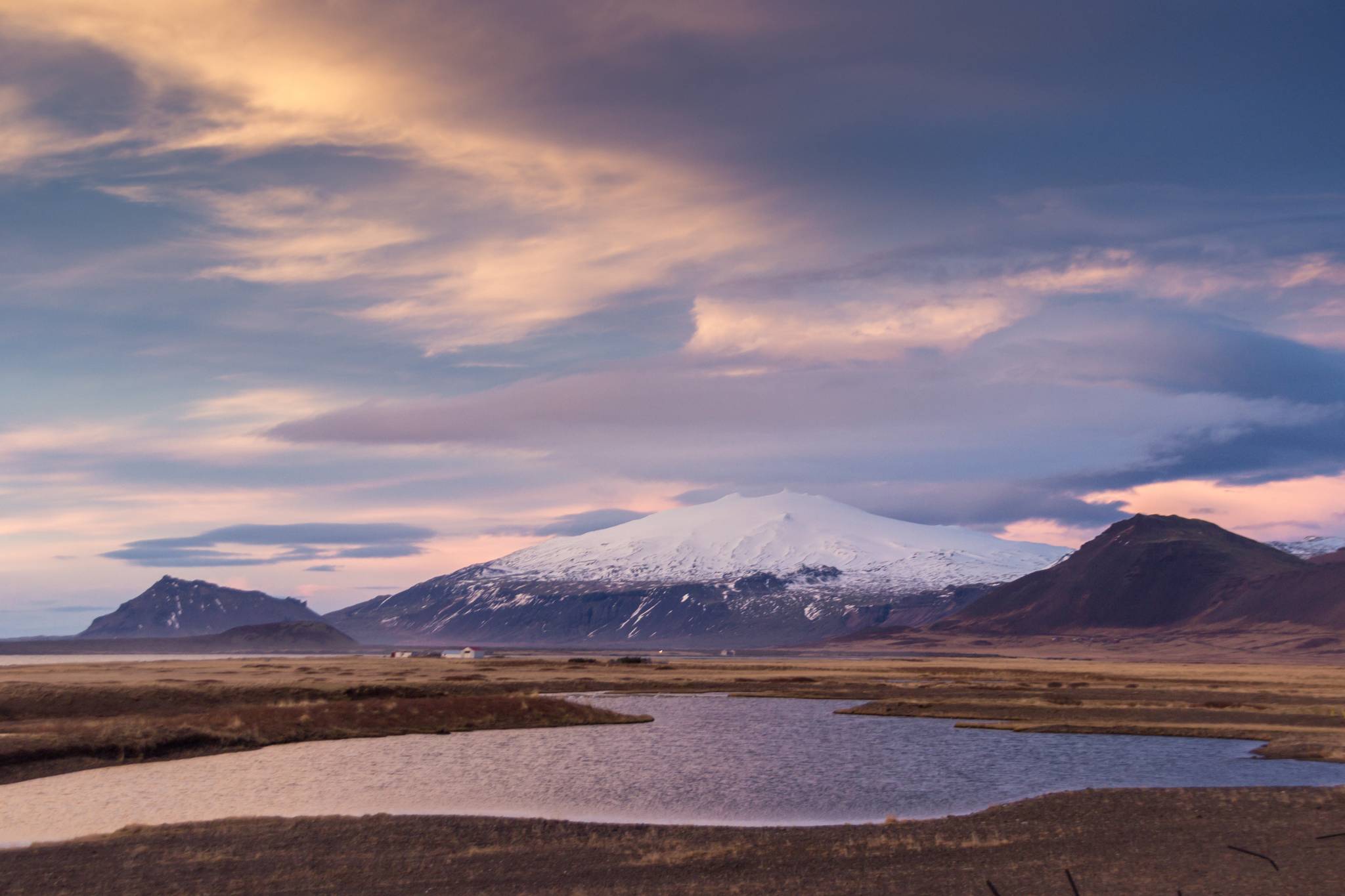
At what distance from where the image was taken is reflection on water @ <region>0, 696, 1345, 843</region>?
125 ft

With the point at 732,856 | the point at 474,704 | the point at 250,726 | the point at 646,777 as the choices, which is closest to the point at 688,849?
the point at 732,856

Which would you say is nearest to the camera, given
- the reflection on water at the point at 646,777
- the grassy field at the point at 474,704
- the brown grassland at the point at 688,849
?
the brown grassland at the point at 688,849

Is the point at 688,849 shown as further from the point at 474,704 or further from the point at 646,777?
the point at 474,704

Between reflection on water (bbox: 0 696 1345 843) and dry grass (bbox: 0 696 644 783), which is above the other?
dry grass (bbox: 0 696 644 783)

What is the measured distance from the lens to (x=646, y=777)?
46.9m

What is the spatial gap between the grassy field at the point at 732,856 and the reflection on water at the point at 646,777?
3407mm

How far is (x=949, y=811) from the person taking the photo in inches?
1487

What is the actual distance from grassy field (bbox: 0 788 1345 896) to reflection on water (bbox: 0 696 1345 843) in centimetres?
341

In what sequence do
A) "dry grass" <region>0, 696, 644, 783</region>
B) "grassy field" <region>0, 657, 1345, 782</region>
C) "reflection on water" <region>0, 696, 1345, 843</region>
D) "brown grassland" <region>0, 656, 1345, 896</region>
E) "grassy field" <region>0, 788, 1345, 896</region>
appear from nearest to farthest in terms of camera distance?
"grassy field" <region>0, 788, 1345, 896</region> < "brown grassland" <region>0, 656, 1345, 896</region> < "reflection on water" <region>0, 696, 1345, 843</region> < "dry grass" <region>0, 696, 644, 783</region> < "grassy field" <region>0, 657, 1345, 782</region>

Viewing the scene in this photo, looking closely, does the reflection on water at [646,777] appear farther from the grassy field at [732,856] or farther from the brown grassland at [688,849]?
the grassy field at [732,856]

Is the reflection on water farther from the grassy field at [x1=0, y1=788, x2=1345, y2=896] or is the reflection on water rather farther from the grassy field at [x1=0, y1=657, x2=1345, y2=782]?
the grassy field at [x1=0, y1=788, x2=1345, y2=896]

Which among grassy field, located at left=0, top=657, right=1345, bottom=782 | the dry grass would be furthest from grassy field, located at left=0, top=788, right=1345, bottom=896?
grassy field, located at left=0, top=657, right=1345, bottom=782

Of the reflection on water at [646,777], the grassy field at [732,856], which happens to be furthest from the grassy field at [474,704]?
the grassy field at [732,856]

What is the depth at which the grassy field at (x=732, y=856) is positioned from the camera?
26.6 meters
